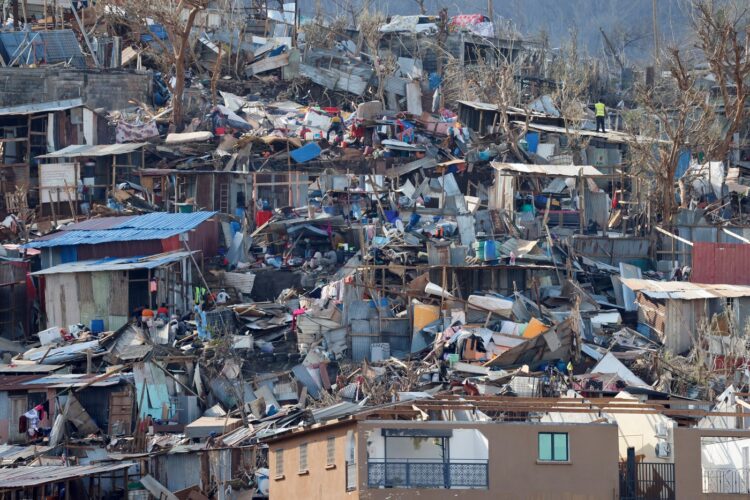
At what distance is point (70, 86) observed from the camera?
39781 mm

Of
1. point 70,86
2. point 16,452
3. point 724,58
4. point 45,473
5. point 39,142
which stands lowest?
point 16,452

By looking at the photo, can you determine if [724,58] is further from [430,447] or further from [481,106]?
[430,447]

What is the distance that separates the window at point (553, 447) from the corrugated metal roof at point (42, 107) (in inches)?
739

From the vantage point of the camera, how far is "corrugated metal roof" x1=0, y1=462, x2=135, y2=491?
21.6 metres

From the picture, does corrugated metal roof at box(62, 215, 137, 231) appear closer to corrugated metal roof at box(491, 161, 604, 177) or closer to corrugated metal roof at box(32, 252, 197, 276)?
corrugated metal roof at box(32, 252, 197, 276)

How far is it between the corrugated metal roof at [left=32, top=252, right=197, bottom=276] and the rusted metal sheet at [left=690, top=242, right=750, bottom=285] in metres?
9.79

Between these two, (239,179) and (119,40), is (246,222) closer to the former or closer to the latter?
(239,179)

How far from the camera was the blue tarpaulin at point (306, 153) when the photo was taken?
36.8 meters

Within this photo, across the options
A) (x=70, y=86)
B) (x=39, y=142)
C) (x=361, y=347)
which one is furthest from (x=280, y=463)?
(x=70, y=86)

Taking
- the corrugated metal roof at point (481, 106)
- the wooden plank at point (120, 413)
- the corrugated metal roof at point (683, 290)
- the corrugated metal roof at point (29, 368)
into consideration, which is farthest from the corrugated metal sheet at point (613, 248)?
the corrugated metal roof at point (29, 368)

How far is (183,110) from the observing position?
39.6 m

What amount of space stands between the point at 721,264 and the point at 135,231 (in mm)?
11311

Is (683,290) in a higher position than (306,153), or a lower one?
lower

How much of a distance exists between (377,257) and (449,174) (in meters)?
6.24
